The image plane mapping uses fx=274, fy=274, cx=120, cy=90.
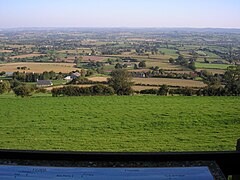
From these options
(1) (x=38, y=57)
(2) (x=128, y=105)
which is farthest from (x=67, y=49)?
(2) (x=128, y=105)

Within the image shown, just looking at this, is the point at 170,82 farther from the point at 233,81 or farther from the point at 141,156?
the point at 141,156

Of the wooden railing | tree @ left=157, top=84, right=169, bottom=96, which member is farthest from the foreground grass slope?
the wooden railing

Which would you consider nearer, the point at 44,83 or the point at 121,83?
the point at 121,83

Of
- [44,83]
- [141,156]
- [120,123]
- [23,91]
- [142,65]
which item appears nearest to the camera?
[141,156]

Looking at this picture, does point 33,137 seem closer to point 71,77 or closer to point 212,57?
point 71,77

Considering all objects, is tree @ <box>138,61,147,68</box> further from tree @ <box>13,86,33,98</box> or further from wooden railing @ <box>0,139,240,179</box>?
wooden railing @ <box>0,139,240,179</box>

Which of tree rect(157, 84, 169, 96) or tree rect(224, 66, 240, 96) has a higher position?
tree rect(224, 66, 240, 96)

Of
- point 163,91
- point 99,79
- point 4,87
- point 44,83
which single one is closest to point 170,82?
point 163,91
